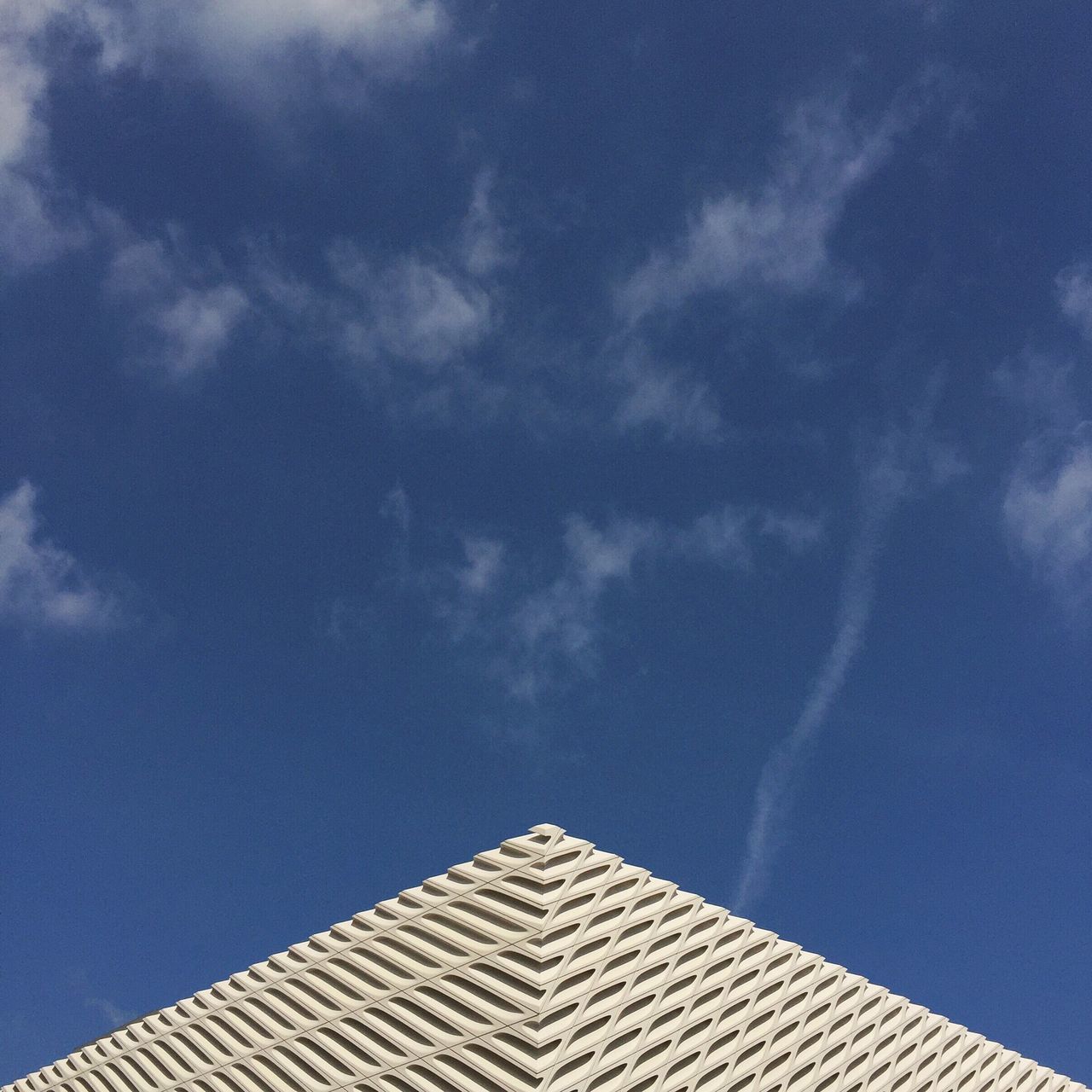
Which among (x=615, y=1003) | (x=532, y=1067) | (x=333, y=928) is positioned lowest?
(x=532, y=1067)

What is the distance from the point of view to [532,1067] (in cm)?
4028

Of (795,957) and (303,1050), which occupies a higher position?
(795,957)

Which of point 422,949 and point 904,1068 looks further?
point 904,1068

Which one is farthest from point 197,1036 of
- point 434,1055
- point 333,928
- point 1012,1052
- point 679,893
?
point 1012,1052

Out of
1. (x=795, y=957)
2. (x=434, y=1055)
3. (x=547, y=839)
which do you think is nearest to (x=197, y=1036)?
(x=434, y=1055)

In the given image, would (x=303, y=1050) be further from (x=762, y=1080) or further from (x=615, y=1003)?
(x=762, y=1080)

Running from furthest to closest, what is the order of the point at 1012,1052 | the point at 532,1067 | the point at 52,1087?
the point at 1012,1052
the point at 52,1087
the point at 532,1067

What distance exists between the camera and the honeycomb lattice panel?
43.4m

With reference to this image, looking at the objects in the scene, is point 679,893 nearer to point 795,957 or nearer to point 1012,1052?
point 795,957

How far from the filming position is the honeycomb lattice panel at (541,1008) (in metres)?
43.4

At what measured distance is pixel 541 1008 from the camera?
139ft

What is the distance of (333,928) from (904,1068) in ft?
114

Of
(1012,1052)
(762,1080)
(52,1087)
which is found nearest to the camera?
(762,1080)

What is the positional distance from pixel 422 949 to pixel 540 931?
762cm
